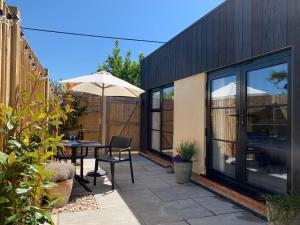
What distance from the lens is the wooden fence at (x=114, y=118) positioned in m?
8.48

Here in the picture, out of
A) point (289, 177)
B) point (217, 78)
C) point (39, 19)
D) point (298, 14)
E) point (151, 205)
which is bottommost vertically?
point (151, 205)

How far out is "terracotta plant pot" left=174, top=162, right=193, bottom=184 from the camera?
4.73m

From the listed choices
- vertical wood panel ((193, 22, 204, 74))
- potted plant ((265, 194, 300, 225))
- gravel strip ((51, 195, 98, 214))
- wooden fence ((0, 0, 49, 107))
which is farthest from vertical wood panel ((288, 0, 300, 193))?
wooden fence ((0, 0, 49, 107))

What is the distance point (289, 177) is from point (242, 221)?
2.57 feet

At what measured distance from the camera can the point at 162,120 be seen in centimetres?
726

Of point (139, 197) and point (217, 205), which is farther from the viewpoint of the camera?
point (139, 197)

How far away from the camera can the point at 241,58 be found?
3.90 m

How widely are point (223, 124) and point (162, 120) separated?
293 cm

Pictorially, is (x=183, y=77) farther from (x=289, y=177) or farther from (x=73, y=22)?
(x=73, y=22)

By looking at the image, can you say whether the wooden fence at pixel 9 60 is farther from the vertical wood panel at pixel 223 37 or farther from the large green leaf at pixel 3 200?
the vertical wood panel at pixel 223 37

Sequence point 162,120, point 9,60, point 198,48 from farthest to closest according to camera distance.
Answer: point 162,120 < point 198,48 < point 9,60

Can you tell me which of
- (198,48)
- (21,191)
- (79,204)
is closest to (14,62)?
(21,191)

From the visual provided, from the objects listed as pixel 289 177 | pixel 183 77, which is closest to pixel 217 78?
pixel 183 77

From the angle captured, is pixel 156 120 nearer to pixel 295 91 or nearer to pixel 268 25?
pixel 268 25
